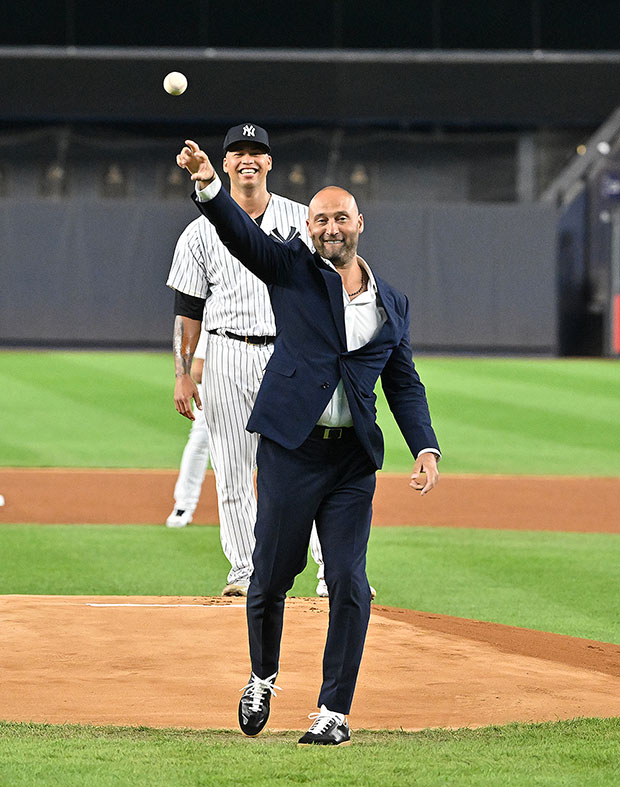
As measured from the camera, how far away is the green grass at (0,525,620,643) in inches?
290

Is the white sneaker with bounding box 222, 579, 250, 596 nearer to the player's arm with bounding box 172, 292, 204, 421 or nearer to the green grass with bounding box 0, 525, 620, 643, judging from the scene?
the green grass with bounding box 0, 525, 620, 643

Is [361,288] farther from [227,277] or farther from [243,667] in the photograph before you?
[227,277]

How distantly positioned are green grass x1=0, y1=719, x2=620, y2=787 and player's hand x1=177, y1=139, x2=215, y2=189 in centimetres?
179

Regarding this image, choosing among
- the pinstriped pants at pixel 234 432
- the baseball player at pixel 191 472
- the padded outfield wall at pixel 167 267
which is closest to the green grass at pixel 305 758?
the pinstriped pants at pixel 234 432

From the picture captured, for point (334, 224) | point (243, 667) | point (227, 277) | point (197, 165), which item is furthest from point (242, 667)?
point (197, 165)

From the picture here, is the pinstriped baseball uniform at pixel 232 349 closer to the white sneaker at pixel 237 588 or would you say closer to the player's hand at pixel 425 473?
the white sneaker at pixel 237 588

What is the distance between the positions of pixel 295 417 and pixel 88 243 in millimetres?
23532

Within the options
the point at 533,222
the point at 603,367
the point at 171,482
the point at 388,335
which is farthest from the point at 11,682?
the point at 533,222

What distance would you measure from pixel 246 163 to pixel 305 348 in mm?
2144

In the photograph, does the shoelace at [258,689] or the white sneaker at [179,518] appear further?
the white sneaker at [179,518]

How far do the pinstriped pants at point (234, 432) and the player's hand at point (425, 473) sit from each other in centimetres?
207

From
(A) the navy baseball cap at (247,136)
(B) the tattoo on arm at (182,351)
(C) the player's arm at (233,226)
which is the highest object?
(A) the navy baseball cap at (247,136)

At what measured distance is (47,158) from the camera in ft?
100

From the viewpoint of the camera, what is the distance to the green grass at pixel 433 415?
1438 centimetres
